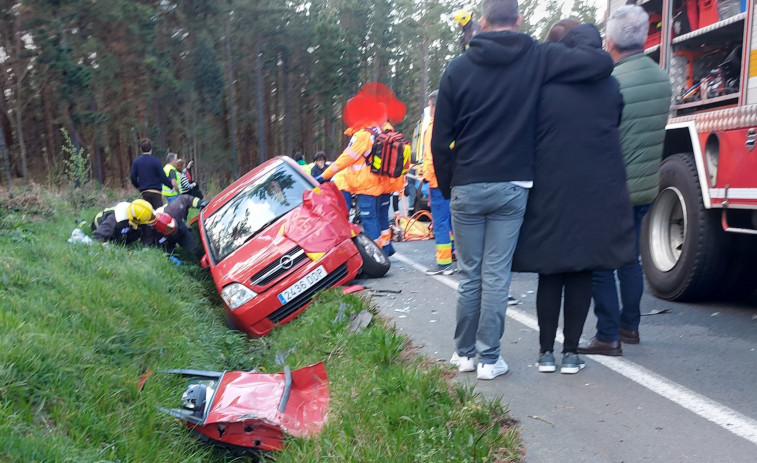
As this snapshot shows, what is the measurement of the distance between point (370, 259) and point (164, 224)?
3359 mm

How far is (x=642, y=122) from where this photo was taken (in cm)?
390

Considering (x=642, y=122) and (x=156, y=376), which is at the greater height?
(x=642, y=122)

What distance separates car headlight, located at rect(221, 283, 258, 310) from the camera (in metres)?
6.03

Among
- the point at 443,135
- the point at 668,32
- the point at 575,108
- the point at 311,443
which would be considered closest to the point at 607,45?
the point at 575,108

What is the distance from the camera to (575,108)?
3.50 meters

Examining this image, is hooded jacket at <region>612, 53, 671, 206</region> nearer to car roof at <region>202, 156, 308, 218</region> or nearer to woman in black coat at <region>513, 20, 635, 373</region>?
woman in black coat at <region>513, 20, 635, 373</region>

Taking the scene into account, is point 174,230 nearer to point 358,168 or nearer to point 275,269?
point 358,168

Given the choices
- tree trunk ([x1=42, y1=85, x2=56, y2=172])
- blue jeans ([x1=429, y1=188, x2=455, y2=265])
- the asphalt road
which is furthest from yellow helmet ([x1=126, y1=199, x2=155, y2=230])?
tree trunk ([x1=42, y1=85, x2=56, y2=172])

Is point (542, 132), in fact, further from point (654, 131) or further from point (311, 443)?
point (311, 443)

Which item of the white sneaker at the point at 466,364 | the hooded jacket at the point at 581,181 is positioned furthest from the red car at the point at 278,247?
the hooded jacket at the point at 581,181

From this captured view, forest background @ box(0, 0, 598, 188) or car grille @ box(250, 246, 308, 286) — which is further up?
forest background @ box(0, 0, 598, 188)

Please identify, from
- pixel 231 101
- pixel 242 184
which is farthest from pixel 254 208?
pixel 231 101

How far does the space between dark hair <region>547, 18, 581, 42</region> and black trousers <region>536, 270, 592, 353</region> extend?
4.50 ft

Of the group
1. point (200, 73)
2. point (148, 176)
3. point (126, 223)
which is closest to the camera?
point (126, 223)
